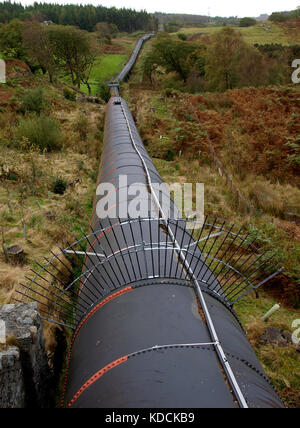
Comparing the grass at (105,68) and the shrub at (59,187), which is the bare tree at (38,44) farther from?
the shrub at (59,187)

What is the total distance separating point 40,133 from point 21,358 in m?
12.1

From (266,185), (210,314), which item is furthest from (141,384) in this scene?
(266,185)

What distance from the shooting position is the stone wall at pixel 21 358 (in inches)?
124

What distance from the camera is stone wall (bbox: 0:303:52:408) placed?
10.3 ft

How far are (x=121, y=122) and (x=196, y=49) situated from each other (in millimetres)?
25211

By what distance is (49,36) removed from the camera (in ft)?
92.1

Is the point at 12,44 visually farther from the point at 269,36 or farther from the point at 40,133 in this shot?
the point at 269,36

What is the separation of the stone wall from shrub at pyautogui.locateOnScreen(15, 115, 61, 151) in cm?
1141

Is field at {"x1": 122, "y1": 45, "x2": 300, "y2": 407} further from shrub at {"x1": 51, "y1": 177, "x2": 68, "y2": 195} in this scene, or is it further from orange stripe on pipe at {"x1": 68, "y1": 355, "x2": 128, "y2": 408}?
shrub at {"x1": 51, "y1": 177, "x2": 68, "y2": 195}

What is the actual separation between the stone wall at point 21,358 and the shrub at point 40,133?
→ 37.4ft

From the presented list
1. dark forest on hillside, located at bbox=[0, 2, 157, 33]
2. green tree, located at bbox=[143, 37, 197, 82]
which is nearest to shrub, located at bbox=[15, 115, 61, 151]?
green tree, located at bbox=[143, 37, 197, 82]

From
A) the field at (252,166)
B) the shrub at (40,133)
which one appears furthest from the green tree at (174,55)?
the shrub at (40,133)

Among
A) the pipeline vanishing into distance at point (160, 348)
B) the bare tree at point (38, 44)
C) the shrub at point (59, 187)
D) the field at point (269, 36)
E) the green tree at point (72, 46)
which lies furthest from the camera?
the field at point (269, 36)
